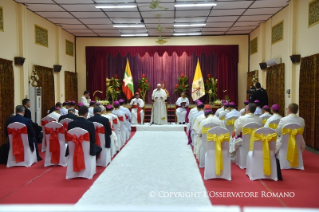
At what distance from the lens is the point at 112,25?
39.3 feet

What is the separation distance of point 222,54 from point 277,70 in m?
4.49

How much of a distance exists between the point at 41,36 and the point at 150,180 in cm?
807

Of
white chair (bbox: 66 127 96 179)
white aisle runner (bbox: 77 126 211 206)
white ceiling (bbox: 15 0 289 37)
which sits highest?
white ceiling (bbox: 15 0 289 37)

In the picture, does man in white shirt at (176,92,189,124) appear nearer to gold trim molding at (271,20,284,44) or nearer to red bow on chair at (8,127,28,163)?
gold trim molding at (271,20,284,44)

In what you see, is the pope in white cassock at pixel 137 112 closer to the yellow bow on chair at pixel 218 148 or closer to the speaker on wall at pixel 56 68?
the speaker on wall at pixel 56 68

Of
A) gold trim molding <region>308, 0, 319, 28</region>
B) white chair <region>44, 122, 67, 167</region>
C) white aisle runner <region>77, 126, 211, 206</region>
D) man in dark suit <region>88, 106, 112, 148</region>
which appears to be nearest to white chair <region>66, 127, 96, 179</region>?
white aisle runner <region>77, 126, 211, 206</region>

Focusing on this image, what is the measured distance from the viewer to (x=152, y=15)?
1039 centimetres

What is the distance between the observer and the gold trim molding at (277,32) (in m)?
9.86

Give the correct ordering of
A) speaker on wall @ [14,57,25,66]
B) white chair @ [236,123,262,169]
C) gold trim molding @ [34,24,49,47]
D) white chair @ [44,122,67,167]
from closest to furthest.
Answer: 1. white chair @ [236,123,262,169]
2. white chair @ [44,122,67,167]
3. speaker on wall @ [14,57,25,66]
4. gold trim molding @ [34,24,49,47]

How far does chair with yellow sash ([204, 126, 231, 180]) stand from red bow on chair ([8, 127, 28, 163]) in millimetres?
3607

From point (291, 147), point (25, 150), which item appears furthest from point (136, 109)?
point (291, 147)

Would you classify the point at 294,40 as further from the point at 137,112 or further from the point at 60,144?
the point at 60,144

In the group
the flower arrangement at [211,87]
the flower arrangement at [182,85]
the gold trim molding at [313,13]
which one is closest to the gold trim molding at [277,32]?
the gold trim molding at [313,13]

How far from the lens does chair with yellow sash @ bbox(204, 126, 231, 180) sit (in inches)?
191
